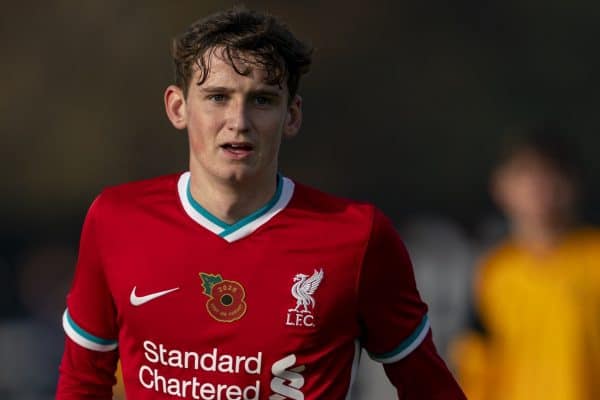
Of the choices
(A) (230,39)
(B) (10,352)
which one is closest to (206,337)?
(A) (230,39)

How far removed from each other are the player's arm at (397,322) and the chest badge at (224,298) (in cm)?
33

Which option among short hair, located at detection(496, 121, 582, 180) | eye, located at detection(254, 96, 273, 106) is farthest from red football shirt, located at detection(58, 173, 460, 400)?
short hair, located at detection(496, 121, 582, 180)

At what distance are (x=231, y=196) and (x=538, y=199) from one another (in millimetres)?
3168

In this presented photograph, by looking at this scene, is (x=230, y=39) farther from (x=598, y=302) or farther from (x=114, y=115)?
(x=114, y=115)

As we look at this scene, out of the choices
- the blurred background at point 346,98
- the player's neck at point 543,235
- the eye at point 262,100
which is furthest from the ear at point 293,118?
the blurred background at point 346,98

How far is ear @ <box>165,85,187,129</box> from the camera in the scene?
397 cm

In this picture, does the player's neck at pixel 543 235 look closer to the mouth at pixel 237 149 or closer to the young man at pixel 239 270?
the young man at pixel 239 270

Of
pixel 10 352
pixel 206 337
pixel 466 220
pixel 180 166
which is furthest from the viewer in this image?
pixel 180 166

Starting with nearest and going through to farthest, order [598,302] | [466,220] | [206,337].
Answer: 1. [206,337]
2. [598,302]
3. [466,220]

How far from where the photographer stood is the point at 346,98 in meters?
11.2

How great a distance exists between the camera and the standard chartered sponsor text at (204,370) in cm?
377

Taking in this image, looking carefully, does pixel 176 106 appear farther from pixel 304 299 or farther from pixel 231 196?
pixel 304 299

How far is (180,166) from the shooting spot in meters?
11.1

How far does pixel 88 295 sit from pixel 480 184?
687cm
